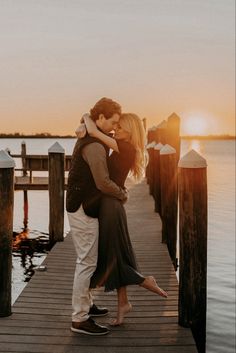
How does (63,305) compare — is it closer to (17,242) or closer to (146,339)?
(146,339)

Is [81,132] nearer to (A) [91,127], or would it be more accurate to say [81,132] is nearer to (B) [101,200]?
(A) [91,127]

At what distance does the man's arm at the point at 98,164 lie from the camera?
425 centimetres

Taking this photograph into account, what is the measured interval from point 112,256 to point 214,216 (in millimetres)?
23602

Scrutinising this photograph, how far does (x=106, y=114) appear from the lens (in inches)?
170

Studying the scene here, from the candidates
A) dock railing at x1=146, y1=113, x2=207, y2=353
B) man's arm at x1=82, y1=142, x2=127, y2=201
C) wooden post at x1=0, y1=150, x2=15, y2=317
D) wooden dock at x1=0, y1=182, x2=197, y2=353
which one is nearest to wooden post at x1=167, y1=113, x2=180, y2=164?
wooden dock at x1=0, y1=182, x2=197, y2=353

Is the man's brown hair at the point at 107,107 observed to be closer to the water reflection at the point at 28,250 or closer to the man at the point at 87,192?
the man at the point at 87,192

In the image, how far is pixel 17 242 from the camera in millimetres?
13977

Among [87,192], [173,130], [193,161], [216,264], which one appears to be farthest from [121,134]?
[216,264]

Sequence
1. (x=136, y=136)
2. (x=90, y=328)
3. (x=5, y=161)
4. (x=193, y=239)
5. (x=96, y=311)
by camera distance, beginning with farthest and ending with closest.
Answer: (x=96, y=311) → (x=5, y=161) → (x=193, y=239) → (x=90, y=328) → (x=136, y=136)

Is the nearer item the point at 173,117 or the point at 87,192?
the point at 87,192

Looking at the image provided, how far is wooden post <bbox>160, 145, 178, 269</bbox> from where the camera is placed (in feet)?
27.6

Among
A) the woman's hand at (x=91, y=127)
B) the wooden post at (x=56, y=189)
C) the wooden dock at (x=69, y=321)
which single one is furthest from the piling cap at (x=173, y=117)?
the woman's hand at (x=91, y=127)

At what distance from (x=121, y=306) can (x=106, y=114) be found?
1660 millimetres

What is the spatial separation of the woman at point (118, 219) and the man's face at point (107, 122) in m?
0.05
